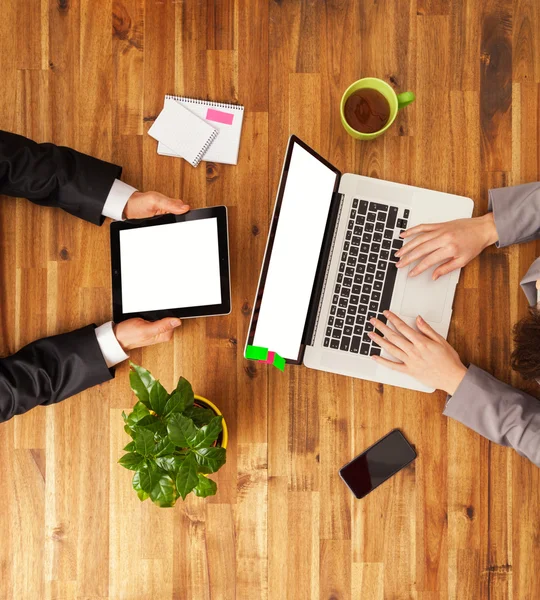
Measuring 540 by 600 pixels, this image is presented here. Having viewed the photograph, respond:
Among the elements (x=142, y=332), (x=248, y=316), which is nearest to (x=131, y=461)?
(x=142, y=332)

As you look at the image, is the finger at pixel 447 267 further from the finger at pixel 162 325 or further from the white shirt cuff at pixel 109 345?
the white shirt cuff at pixel 109 345

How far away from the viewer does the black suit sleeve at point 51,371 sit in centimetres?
117

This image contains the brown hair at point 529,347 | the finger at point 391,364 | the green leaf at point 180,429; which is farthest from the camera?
the finger at point 391,364

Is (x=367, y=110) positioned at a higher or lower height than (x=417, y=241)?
higher

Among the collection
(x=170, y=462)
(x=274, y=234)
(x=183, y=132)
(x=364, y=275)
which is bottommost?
(x=170, y=462)

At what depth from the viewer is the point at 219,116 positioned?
4.19 feet

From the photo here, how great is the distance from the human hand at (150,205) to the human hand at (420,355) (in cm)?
52

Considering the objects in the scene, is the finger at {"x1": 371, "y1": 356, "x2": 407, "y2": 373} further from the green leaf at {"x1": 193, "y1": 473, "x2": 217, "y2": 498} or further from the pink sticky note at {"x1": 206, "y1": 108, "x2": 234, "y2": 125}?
the pink sticky note at {"x1": 206, "y1": 108, "x2": 234, "y2": 125}

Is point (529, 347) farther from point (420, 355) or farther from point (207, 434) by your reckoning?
point (207, 434)

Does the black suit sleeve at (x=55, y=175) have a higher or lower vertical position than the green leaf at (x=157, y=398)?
higher

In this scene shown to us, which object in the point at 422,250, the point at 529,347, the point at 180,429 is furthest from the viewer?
the point at 422,250

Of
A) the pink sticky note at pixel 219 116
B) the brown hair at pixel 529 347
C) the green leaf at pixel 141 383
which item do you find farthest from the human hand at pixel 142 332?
the brown hair at pixel 529 347

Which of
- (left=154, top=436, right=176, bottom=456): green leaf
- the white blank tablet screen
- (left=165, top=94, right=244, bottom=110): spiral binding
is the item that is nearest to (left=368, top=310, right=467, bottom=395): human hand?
the white blank tablet screen

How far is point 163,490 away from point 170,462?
54 mm
